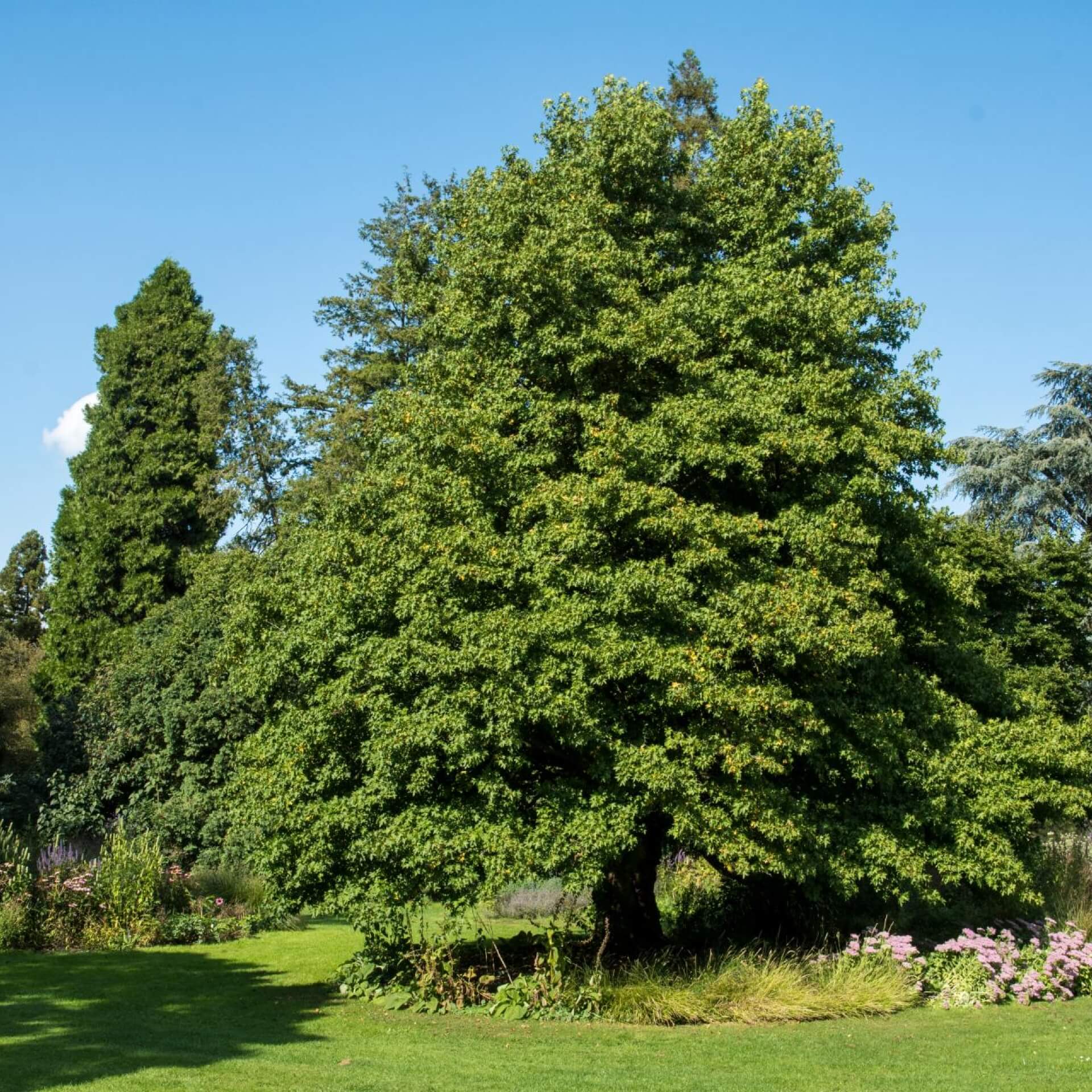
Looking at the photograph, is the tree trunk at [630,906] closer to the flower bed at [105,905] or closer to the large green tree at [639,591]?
the large green tree at [639,591]

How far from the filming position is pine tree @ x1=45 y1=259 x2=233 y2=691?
3169cm

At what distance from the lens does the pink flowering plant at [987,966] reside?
13680 mm

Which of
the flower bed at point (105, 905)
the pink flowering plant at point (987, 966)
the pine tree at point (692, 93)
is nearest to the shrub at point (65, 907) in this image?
the flower bed at point (105, 905)

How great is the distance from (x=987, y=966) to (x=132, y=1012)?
10.7 meters

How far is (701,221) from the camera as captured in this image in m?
16.0

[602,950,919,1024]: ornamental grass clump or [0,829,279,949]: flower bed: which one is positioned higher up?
[0,829,279,949]: flower bed

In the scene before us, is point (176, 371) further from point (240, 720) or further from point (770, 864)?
point (770, 864)

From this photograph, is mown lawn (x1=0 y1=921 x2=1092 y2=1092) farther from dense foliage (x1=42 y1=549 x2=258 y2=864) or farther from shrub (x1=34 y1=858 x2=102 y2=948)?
dense foliage (x1=42 y1=549 x2=258 y2=864)

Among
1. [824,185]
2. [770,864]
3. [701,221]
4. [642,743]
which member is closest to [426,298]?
A: [701,221]

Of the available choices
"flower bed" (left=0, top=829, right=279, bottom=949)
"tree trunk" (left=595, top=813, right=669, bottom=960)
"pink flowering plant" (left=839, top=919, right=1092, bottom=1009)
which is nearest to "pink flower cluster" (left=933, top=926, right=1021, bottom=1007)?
"pink flowering plant" (left=839, top=919, right=1092, bottom=1009)

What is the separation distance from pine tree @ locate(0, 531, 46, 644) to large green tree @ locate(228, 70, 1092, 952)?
132 feet

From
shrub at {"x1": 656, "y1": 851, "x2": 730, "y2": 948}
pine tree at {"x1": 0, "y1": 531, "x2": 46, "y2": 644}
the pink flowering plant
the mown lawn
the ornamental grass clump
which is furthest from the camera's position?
pine tree at {"x1": 0, "y1": 531, "x2": 46, "y2": 644}

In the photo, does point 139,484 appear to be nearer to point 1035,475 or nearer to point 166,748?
point 166,748

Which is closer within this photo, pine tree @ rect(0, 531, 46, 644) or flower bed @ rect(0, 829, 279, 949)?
flower bed @ rect(0, 829, 279, 949)
